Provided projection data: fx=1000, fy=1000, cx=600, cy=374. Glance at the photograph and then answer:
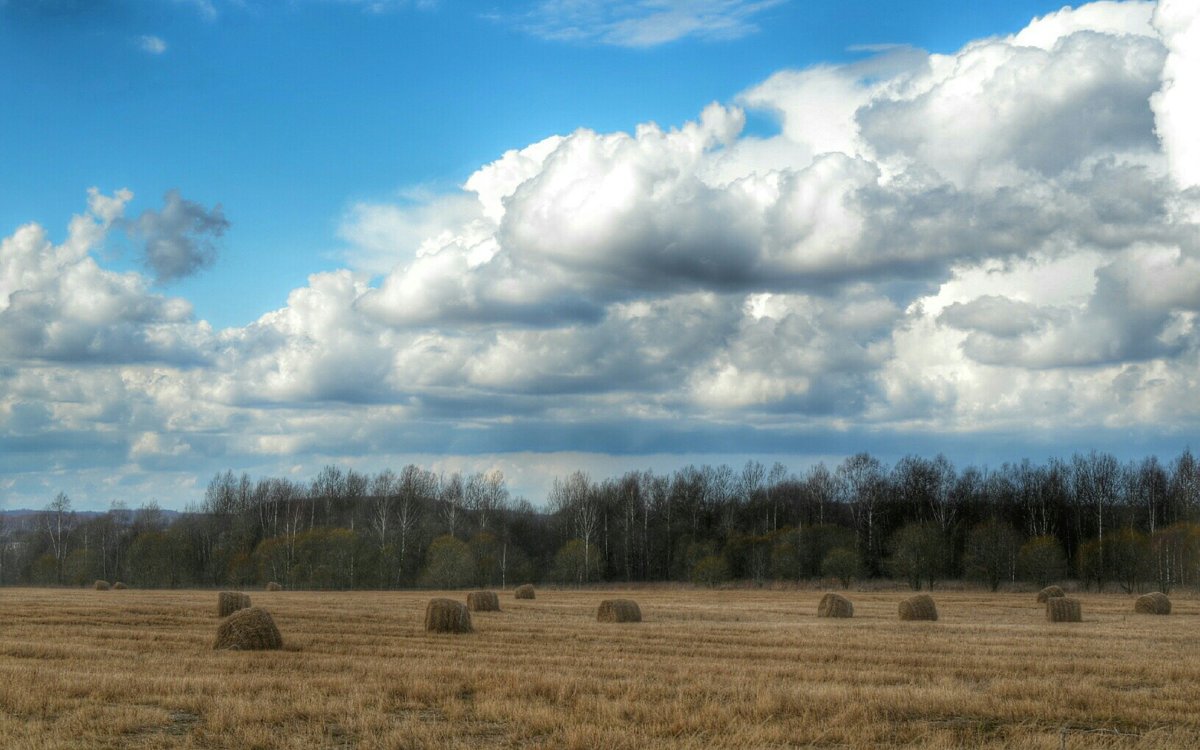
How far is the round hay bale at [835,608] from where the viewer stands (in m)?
42.4

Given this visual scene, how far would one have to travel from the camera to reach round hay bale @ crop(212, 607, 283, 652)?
24.6 m

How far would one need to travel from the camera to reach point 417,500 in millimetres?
133000

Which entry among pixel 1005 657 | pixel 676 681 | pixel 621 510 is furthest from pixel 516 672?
pixel 621 510

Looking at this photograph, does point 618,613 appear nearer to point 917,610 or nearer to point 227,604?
point 917,610

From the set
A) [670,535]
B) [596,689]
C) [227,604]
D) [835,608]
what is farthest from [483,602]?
[670,535]

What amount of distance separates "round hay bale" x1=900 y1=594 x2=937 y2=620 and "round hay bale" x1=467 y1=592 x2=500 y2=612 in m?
17.4

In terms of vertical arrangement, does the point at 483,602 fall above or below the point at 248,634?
below

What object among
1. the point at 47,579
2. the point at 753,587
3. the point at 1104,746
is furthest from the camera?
the point at 47,579

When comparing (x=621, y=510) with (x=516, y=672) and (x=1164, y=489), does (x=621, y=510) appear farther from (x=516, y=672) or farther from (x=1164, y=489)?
(x=516, y=672)

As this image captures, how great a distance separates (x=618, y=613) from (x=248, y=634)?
1633 centimetres

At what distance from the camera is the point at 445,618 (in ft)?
102

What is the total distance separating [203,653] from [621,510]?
10683cm

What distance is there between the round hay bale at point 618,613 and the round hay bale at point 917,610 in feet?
37.3

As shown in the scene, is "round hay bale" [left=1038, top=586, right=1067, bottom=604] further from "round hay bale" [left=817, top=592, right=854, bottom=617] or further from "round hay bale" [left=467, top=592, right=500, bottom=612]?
"round hay bale" [left=467, top=592, right=500, bottom=612]
